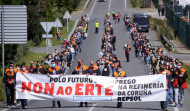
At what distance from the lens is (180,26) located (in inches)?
2408

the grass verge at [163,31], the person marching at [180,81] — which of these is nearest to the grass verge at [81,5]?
the grass verge at [163,31]

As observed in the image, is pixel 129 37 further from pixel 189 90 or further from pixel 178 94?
pixel 178 94

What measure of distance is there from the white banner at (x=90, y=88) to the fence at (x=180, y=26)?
35.5 meters

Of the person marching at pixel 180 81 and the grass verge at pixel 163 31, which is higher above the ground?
the grass verge at pixel 163 31

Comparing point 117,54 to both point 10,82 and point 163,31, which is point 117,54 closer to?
point 163,31

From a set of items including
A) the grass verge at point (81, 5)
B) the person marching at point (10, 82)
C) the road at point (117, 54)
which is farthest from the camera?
the grass verge at point (81, 5)

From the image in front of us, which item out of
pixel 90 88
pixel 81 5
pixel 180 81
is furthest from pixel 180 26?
pixel 90 88

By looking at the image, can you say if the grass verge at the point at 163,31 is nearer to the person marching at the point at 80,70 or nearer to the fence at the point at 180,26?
the fence at the point at 180,26

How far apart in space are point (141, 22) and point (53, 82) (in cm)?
4791

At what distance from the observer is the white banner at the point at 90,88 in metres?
19.9

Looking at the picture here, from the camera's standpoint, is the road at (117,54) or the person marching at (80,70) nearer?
the road at (117,54)

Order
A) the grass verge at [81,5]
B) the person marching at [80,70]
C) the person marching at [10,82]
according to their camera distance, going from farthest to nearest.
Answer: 1. the grass verge at [81,5]
2. the person marching at [80,70]
3. the person marching at [10,82]

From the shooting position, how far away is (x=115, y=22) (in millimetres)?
76000

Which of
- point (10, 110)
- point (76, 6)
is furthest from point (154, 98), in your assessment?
point (76, 6)
